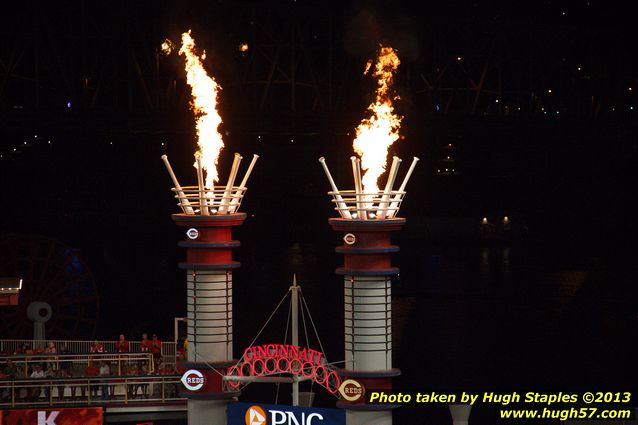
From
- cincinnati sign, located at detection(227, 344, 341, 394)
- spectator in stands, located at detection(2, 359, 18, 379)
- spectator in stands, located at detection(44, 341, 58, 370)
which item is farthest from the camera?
spectator in stands, located at detection(44, 341, 58, 370)

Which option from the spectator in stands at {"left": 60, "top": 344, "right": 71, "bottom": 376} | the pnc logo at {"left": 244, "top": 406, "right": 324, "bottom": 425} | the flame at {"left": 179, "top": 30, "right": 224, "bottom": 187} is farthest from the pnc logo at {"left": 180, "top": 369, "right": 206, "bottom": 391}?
the spectator in stands at {"left": 60, "top": 344, "right": 71, "bottom": 376}

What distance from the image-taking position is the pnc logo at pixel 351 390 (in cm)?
3288

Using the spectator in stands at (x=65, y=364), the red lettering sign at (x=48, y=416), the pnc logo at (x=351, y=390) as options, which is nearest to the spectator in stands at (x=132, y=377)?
the spectator in stands at (x=65, y=364)

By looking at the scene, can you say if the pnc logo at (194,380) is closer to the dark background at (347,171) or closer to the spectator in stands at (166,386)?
the spectator in stands at (166,386)

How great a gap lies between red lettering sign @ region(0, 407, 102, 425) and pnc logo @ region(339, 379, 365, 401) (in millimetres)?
8993

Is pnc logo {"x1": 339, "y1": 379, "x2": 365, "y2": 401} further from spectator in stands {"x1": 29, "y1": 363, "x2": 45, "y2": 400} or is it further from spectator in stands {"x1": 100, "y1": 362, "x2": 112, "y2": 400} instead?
spectator in stands {"x1": 29, "y1": 363, "x2": 45, "y2": 400}

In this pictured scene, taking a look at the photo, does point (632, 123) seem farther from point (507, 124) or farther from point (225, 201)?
point (225, 201)

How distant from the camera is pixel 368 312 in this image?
109 ft

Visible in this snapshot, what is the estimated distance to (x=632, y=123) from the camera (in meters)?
96.8

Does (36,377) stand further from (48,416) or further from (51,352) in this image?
(48,416)

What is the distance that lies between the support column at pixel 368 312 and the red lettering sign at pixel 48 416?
921 centimetres

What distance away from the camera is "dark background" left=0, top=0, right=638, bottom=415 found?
83875mm

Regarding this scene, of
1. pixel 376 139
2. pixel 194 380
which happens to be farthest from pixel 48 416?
pixel 376 139

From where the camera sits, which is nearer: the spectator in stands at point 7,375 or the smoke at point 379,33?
the spectator in stands at point 7,375
